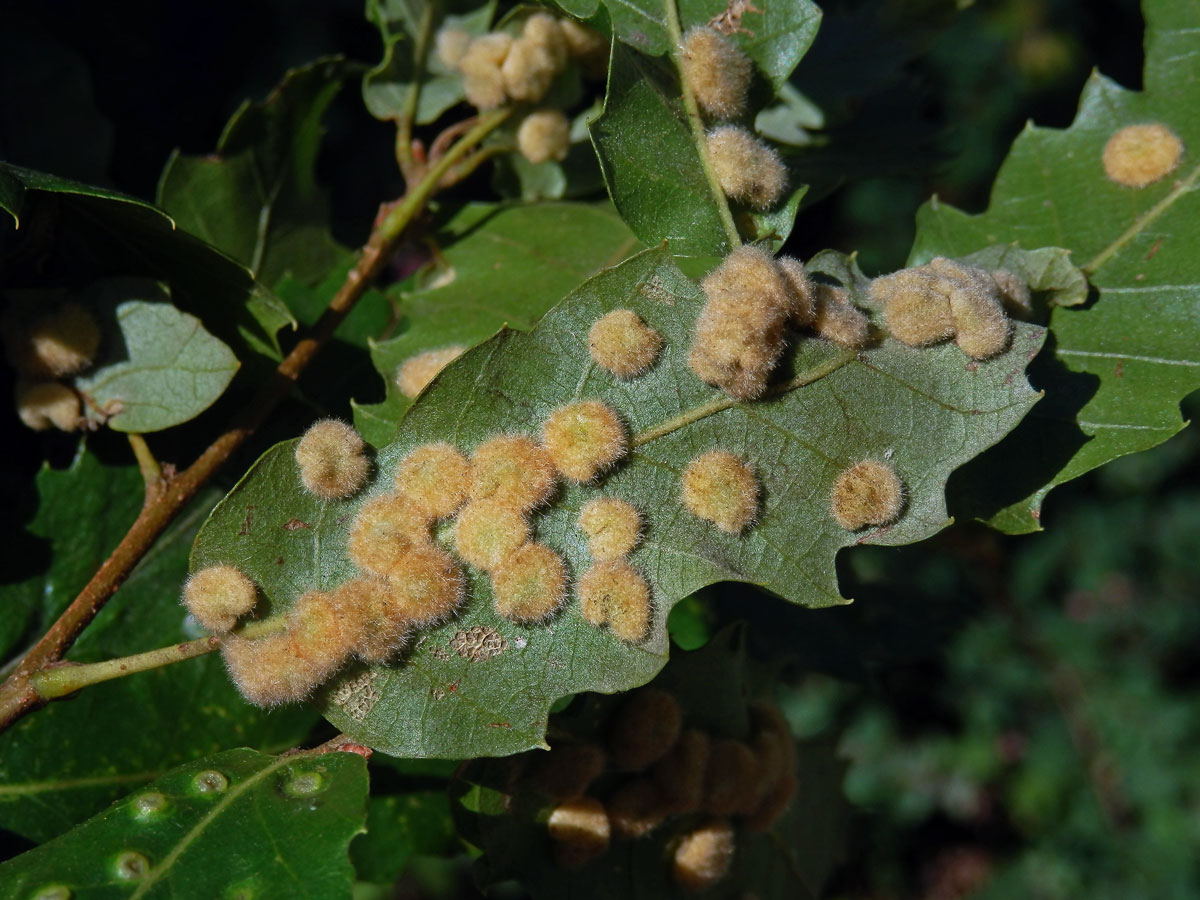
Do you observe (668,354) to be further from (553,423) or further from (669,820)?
(669,820)

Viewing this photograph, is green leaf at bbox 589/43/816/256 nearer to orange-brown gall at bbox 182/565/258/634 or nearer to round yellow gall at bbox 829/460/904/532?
round yellow gall at bbox 829/460/904/532

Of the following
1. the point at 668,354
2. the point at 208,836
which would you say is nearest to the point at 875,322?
the point at 668,354

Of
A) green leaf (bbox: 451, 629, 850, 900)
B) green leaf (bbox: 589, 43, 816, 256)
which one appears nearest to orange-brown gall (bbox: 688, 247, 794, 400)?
green leaf (bbox: 589, 43, 816, 256)

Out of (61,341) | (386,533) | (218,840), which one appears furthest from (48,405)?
(218,840)

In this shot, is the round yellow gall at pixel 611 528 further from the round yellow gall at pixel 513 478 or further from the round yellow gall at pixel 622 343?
the round yellow gall at pixel 622 343

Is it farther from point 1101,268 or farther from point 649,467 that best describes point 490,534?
point 1101,268

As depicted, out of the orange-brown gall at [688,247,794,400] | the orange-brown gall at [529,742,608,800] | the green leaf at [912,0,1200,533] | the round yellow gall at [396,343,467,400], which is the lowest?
the orange-brown gall at [529,742,608,800]
